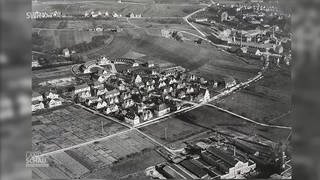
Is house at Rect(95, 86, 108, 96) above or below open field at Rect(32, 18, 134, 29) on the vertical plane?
below

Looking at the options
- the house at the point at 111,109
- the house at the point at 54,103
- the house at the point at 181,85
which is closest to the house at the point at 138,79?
the house at the point at 181,85

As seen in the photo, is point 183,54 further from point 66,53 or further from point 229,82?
point 66,53

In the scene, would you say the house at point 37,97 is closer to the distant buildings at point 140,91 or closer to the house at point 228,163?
the distant buildings at point 140,91

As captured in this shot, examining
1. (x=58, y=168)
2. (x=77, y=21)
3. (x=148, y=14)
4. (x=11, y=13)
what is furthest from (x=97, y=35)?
(x=11, y=13)

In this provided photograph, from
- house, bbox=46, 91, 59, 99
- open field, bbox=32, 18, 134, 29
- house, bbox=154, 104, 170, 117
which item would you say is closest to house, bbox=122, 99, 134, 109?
house, bbox=154, 104, 170, 117

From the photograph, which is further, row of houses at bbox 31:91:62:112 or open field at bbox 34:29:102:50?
open field at bbox 34:29:102:50

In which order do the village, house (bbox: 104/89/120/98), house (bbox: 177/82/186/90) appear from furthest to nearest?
1. house (bbox: 177/82/186/90)
2. house (bbox: 104/89/120/98)
3. the village

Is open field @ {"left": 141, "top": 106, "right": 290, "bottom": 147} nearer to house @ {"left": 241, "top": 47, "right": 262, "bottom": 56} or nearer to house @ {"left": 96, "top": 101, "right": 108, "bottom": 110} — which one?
house @ {"left": 96, "top": 101, "right": 108, "bottom": 110}

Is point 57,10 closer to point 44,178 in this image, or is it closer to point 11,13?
point 44,178
